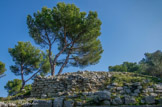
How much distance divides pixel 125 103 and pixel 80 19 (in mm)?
11322

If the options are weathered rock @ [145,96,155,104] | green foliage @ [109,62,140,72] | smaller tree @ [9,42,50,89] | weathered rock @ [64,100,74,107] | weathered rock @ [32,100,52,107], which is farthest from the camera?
green foliage @ [109,62,140,72]

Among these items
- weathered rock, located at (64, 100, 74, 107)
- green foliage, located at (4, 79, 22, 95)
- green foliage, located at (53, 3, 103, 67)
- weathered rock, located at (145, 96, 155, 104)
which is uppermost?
green foliage, located at (53, 3, 103, 67)

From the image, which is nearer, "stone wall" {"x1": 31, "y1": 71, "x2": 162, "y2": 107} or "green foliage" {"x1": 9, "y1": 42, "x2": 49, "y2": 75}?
"stone wall" {"x1": 31, "y1": 71, "x2": 162, "y2": 107}

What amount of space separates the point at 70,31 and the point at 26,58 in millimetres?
7854

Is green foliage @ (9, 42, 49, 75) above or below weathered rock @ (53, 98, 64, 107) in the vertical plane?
above

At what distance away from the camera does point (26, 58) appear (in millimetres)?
18516

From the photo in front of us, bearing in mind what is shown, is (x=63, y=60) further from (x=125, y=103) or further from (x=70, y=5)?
(x=125, y=103)

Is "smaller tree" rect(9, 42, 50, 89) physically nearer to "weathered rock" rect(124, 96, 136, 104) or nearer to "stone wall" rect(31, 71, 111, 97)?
"stone wall" rect(31, 71, 111, 97)

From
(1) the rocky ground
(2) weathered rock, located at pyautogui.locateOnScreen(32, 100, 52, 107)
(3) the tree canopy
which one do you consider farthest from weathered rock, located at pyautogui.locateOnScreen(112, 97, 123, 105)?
(3) the tree canopy

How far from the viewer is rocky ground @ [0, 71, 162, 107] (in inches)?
216

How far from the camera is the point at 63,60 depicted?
16453mm

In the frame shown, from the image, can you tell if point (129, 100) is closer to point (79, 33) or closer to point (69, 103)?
point (69, 103)

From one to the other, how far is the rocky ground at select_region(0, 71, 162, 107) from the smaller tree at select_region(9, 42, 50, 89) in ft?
32.8

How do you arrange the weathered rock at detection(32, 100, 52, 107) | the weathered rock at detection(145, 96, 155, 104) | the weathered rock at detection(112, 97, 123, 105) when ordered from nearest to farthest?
the weathered rock at detection(145, 96, 155, 104) → the weathered rock at detection(112, 97, 123, 105) → the weathered rock at detection(32, 100, 52, 107)
